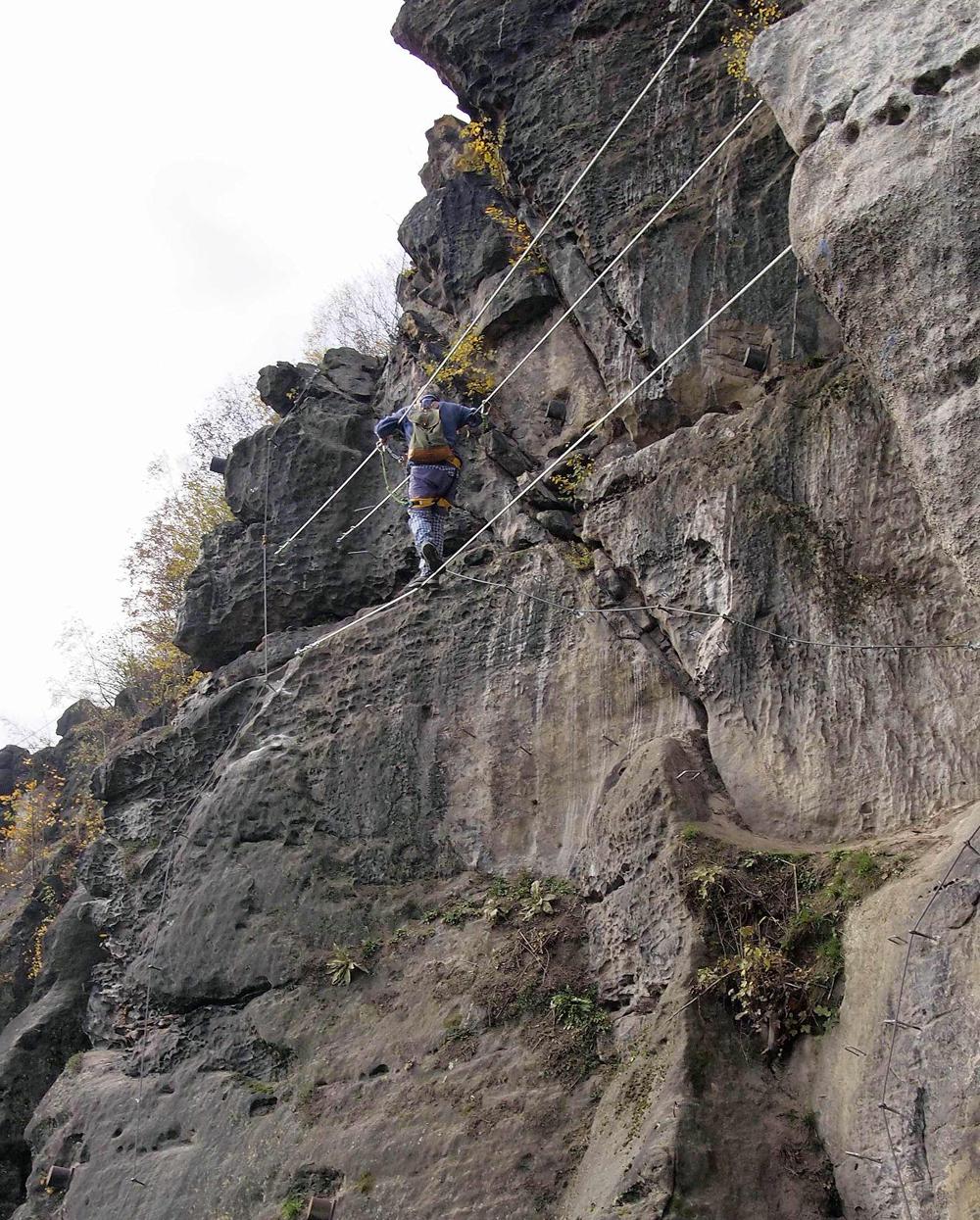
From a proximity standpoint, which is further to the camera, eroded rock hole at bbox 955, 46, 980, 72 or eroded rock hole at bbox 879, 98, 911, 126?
eroded rock hole at bbox 879, 98, 911, 126

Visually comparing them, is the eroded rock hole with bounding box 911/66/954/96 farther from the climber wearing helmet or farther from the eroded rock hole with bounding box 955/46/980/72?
the climber wearing helmet

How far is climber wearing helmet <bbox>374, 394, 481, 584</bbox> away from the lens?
12172mm

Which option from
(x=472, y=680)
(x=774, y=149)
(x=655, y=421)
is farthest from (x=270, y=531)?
(x=774, y=149)

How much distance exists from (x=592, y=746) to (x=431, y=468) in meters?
A: 3.62

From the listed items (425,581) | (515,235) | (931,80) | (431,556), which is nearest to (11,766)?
(425,581)

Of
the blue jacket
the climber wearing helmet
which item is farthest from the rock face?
the blue jacket

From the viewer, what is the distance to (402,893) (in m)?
11.2

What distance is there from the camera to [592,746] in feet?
35.4

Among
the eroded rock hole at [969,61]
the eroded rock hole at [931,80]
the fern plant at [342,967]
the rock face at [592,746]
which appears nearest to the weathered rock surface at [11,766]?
the rock face at [592,746]

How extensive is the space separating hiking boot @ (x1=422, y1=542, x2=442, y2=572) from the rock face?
0.34 metres

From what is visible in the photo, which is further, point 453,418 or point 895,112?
point 453,418

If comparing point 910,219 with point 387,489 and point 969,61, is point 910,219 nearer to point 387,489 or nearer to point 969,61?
point 969,61

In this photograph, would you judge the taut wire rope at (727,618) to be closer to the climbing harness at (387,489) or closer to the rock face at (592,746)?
the rock face at (592,746)

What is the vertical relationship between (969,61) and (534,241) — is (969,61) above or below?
below
